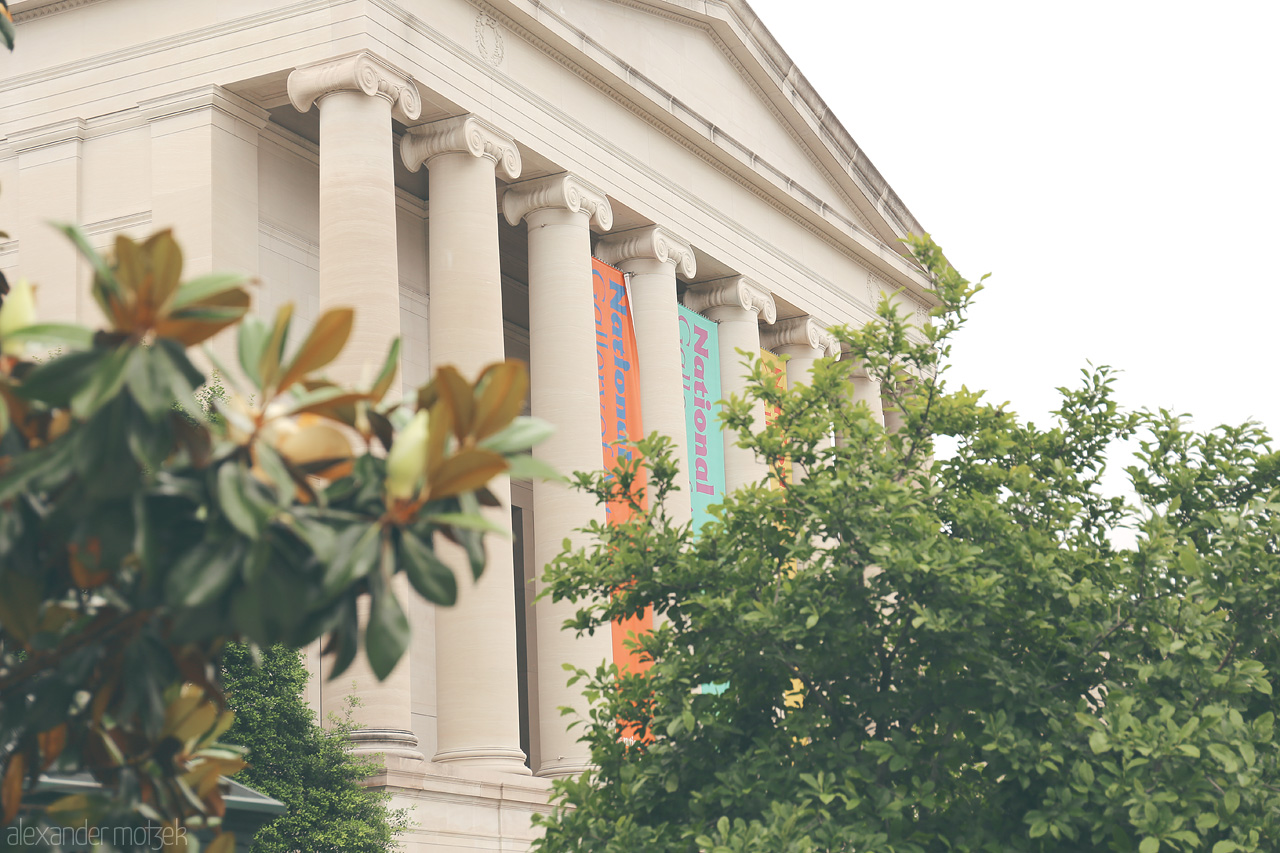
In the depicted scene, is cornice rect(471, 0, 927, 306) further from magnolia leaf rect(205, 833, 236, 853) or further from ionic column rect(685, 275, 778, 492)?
magnolia leaf rect(205, 833, 236, 853)

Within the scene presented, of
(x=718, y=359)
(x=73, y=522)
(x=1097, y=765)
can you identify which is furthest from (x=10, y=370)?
(x=718, y=359)

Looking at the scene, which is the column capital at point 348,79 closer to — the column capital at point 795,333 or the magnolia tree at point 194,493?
the column capital at point 795,333

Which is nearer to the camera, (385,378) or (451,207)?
(385,378)

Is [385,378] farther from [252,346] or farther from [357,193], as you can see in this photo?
[357,193]

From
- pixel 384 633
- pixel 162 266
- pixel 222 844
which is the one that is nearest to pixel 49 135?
pixel 222 844

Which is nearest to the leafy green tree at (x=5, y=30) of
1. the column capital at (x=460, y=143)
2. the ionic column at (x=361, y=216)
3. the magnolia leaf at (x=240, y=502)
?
the magnolia leaf at (x=240, y=502)

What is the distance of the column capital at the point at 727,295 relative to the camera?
39562mm

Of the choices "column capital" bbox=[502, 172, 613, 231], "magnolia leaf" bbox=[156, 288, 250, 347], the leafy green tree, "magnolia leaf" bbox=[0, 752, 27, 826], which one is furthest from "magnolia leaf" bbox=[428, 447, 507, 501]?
"column capital" bbox=[502, 172, 613, 231]

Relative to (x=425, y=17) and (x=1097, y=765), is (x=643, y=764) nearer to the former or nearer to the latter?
(x=1097, y=765)

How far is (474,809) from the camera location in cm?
2652

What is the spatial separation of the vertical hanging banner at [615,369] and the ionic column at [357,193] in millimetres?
7129

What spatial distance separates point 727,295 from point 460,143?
1178cm

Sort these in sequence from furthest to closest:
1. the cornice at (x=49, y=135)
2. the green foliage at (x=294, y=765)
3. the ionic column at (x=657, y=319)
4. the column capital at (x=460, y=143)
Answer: the ionic column at (x=657, y=319) < the column capital at (x=460, y=143) < the cornice at (x=49, y=135) < the green foliage at (x=294, y=765)

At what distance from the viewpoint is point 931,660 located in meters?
12.8
